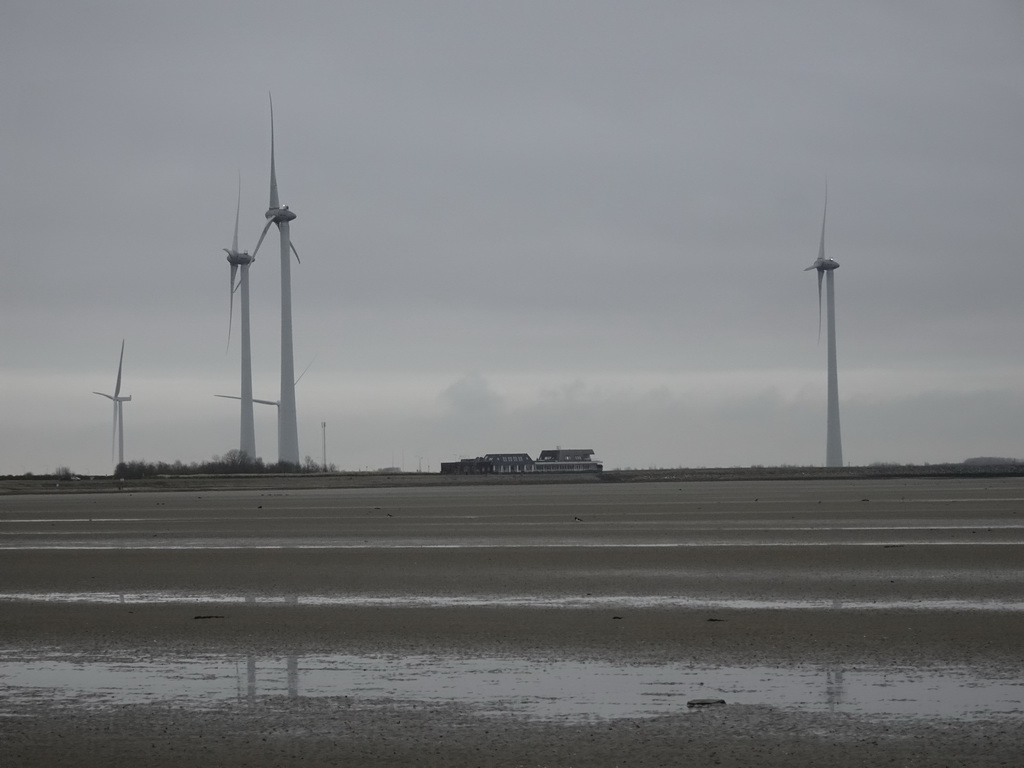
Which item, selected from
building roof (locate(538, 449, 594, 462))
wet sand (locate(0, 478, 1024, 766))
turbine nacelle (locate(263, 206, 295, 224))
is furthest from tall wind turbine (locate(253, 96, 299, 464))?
wet sand (locate(0, 478, 1024, 766))

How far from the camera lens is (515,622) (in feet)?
40.3

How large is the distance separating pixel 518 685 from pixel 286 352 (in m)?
94.1

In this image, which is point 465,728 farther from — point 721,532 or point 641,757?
point 721,532

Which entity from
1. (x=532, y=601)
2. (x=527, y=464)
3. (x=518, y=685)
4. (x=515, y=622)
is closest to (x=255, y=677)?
(x=518, y=685)

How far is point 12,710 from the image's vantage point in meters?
8.49

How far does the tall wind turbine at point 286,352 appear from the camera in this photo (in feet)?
329

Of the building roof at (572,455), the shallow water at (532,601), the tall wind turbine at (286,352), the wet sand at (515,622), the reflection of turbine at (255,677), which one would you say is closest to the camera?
the wet sand at (515,622)

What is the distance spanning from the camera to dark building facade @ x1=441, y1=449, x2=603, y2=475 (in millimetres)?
123188

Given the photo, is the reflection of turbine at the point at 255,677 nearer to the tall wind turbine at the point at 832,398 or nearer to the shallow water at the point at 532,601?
the shallow water at the point at 532,601

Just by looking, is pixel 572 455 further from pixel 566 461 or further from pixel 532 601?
pixel 532 601

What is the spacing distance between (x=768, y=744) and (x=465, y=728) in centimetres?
208

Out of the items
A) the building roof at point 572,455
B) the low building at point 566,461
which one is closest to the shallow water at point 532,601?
the low building at point 566,461

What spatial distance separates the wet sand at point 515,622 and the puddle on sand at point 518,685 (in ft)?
0.43

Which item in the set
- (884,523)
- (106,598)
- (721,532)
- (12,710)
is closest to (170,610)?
(106,598)
